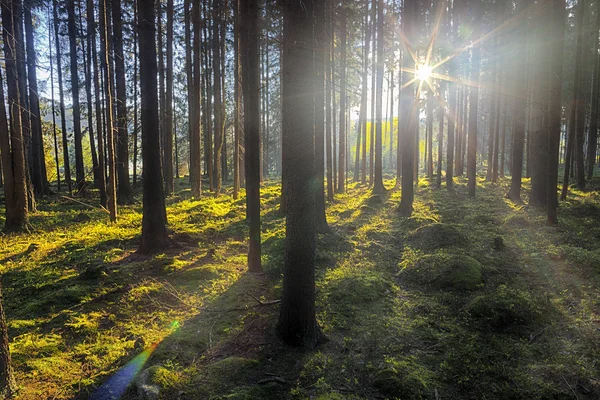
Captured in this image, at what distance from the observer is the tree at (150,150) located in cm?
862

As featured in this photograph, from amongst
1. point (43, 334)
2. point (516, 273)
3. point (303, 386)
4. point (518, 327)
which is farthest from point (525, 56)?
point (43, 334)

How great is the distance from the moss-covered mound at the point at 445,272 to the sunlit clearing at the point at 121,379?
5.26 m

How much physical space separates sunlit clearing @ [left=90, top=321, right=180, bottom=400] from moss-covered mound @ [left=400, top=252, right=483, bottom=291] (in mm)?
5262

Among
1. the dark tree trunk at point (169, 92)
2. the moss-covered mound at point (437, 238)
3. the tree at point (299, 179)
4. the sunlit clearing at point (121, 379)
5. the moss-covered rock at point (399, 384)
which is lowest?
the moss-covered rock at point (399, 384)

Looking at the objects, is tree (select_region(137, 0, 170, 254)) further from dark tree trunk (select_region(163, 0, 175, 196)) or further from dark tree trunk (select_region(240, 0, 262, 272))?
dark tree trunk (select_region(163, 0, 175, 196))

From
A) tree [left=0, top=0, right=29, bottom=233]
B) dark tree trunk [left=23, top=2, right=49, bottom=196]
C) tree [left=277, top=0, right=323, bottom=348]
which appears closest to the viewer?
tree [left=277, top=0, right=323, bottom=348]

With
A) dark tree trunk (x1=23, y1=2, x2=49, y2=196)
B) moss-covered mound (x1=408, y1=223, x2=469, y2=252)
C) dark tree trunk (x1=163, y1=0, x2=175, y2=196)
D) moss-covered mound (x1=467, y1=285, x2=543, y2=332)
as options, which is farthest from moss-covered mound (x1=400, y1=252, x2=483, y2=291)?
dark tree trunk (x1=23, y1=2, x2=49, y2=196)

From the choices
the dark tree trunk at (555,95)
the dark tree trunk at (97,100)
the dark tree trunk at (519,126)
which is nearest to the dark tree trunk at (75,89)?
the dark tree trunk at (97,100)

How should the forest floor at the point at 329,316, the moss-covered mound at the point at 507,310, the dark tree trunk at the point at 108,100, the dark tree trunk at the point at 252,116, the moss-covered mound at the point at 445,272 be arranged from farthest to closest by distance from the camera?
the dark tree trunk at the point at 108,100 → the dark tree trunk at the point at 252,116 → the moss-covered mound at the point at 445,272 → the moss-covered mound at the point at 507,310 → the forest floor at the point at 329,316

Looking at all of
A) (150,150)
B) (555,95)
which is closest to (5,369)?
(150,150)

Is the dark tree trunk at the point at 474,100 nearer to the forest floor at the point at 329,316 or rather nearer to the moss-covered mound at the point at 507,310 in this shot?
the forest floor at the point at 329,316

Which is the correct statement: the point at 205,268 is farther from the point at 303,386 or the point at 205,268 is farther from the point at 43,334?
the point at 303,386

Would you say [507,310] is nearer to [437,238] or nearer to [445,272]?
[445,272]

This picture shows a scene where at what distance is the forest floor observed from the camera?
3.77 metres
